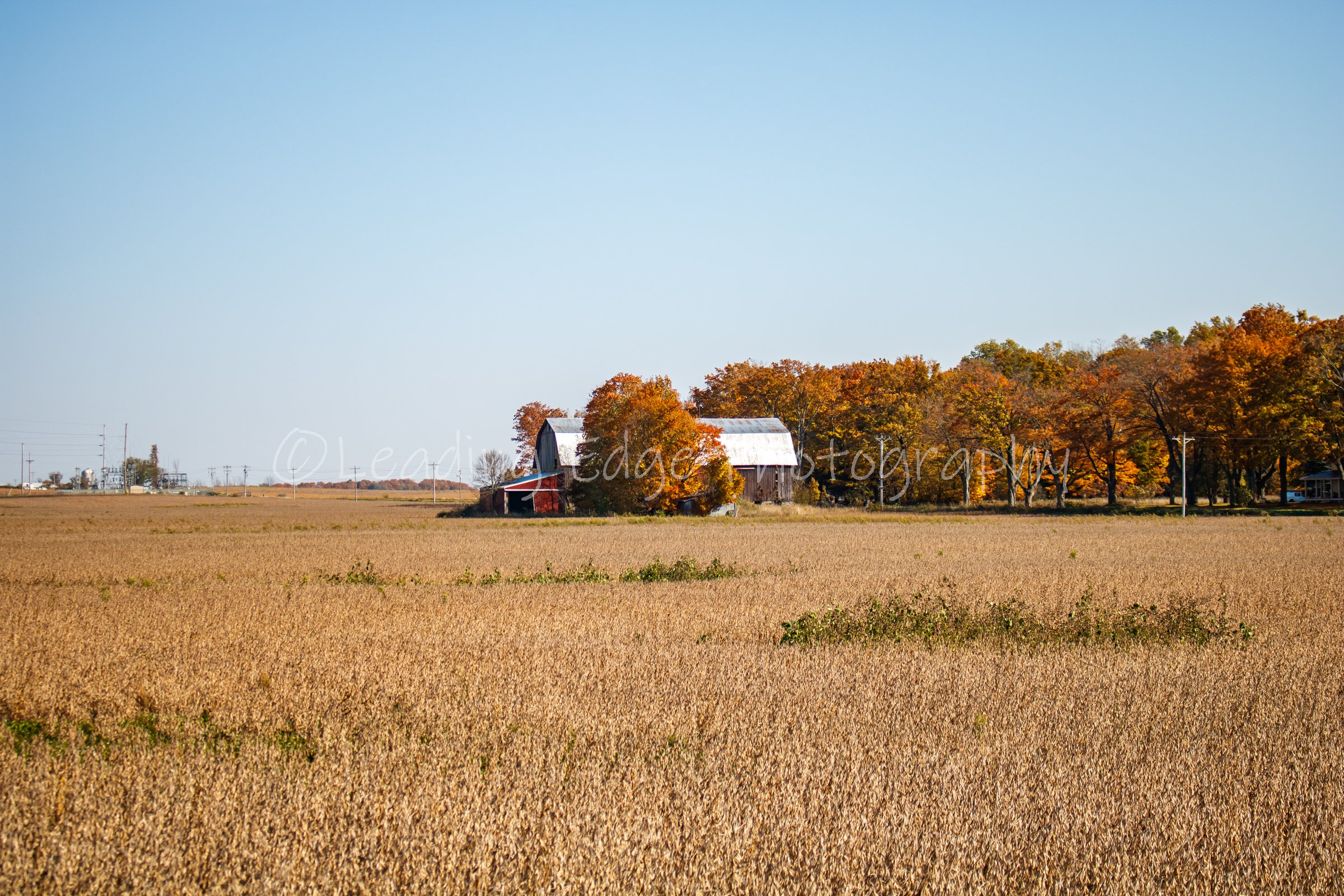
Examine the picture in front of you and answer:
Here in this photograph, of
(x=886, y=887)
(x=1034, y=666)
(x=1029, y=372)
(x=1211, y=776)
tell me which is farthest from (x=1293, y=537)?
(x=1029, y=372)

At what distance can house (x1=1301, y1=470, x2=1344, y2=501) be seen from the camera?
87125 mm

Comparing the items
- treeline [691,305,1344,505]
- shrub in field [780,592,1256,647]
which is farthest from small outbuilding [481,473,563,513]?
shrub in field [780,592,1256,647]

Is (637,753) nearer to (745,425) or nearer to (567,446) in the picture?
(567,446)

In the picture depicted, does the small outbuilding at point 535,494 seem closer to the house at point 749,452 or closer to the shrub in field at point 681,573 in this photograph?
the house at point 749,452

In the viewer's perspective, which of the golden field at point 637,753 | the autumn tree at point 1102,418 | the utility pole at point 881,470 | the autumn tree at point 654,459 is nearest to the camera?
the golden field at point 637,753

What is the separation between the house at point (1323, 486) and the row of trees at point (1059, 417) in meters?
1.57

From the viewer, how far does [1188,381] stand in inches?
2542

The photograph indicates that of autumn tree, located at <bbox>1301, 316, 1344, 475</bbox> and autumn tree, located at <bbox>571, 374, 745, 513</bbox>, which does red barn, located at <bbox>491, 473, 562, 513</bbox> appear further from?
autumn tree, located at <bbox>1301, 316, 1344, 475</bbox>

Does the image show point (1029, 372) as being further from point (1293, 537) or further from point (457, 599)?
point (457, 599)

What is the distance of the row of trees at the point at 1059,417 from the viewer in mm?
60375

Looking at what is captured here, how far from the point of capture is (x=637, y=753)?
702 cm

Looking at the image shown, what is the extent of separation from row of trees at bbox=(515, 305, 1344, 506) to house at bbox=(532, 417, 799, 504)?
14.4ft

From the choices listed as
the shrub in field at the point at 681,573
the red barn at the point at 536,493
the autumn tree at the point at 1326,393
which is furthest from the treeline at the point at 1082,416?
the shrub in field at the point at 681,573

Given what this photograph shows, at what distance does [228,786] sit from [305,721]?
1934mm
